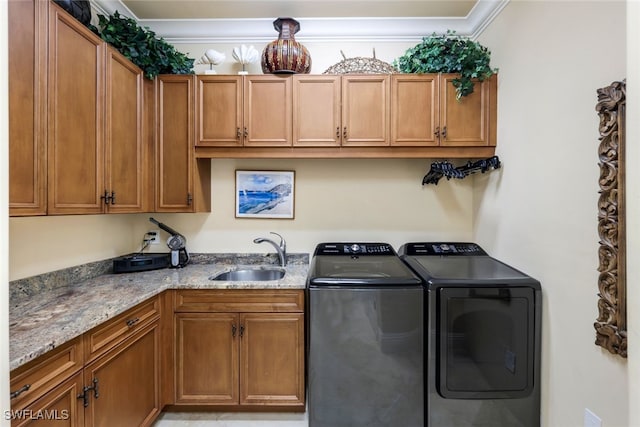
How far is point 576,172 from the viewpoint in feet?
4.59

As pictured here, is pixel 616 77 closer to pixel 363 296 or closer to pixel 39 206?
pixel 363 296

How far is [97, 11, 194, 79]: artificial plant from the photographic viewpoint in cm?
184

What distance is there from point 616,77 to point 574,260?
2.75 ft

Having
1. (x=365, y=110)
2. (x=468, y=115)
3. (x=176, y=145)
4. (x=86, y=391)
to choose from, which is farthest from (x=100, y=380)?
(x=468, y=115)

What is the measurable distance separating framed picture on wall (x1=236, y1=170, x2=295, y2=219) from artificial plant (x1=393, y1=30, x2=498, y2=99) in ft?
4.27

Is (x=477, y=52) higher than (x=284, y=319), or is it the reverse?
(x=477, y=52)

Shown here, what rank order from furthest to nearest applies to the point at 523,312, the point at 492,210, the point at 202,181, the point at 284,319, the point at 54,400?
the point at 202,181 → the point at 492,210 → the point at 284,319 → the point at 523,312 → the point at 54,400

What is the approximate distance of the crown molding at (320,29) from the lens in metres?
2.36

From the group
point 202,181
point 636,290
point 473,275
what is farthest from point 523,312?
point 202,181

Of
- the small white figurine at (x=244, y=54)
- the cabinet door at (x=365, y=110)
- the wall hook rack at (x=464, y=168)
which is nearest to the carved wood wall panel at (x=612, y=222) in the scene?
the wall hook rack at (x=464, y=168)

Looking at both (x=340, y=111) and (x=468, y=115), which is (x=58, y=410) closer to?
(x=340, y=111)

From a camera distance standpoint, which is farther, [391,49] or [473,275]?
[391,49]

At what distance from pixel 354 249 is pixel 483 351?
3.64 ft

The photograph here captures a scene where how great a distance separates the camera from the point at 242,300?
1931 millimetres
